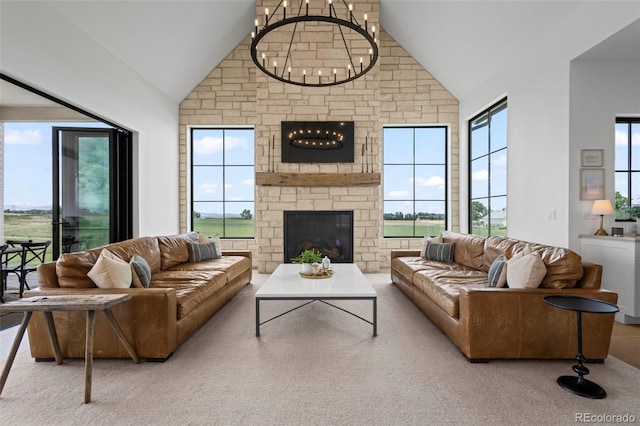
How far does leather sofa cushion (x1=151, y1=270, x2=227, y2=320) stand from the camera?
9.51 ft

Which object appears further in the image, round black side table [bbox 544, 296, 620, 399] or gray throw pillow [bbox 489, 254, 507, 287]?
gray throw pillow [bbox 489, 254, 507, 287]

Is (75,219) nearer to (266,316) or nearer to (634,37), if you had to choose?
(266,316)

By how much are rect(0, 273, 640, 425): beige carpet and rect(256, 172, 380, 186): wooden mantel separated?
3.33 m

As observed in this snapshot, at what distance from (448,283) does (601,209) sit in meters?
1.93

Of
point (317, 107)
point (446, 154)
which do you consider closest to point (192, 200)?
point (317, 107)

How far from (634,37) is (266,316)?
15.4 feet

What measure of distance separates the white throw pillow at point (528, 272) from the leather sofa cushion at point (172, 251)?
3.90 metres

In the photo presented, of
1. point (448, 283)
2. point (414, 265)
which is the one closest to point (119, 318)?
point (448, 283)

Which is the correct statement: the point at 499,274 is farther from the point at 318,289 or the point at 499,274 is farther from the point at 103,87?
the point at 103,87

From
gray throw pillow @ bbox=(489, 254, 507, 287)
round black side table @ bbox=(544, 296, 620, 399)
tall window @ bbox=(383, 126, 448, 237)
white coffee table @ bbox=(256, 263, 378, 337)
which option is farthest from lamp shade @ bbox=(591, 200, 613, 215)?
tall window @ bbox=(383, 126, 448, 237)

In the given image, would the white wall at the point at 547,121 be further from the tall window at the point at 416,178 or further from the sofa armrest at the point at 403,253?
the tall window at the point at 416,178

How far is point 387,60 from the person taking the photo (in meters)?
6.58

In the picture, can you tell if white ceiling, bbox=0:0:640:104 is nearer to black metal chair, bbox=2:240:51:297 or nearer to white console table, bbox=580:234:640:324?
black metal chair, bbox=2:240:51:297

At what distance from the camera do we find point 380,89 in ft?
21.7
